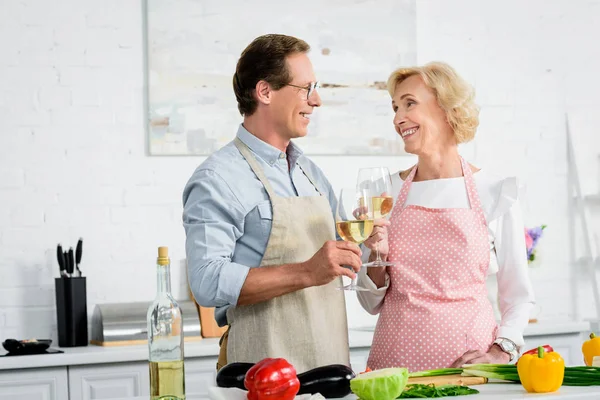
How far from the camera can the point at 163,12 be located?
380cm

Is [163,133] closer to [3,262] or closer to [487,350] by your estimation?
[3,262]

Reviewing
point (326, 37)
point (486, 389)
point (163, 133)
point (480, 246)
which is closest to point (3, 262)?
point (163, 133)

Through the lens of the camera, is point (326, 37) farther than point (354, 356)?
Yes

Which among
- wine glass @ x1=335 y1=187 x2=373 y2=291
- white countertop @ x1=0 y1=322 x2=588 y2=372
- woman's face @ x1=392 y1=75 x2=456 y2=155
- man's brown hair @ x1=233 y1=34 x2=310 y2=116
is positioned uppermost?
man's brown hair @ x1=233 y1=34 x2=310 y2=116

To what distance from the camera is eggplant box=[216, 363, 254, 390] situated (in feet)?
6.06

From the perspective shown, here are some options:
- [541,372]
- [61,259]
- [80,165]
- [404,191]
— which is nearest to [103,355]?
[61,259]

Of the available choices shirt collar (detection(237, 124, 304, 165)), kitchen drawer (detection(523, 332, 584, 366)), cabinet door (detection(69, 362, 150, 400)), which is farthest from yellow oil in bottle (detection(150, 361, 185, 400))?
kitchen drawer (detection(523, 332, 584, 366))

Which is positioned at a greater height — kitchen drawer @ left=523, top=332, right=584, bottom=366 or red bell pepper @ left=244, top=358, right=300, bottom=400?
red bell pepper @ left=244, top=358, right=300, bottom=400

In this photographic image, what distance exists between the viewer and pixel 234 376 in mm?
1854

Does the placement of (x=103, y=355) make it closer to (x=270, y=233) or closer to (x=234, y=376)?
(x=270, y=233)

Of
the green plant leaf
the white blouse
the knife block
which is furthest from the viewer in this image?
the knife block

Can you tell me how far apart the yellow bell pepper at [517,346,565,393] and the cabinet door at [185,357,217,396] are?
1.63m

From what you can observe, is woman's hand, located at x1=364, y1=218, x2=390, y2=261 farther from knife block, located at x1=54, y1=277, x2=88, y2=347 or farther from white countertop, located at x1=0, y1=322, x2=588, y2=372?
knife block, located at x1=54, y1=277, x2=88, y2=347

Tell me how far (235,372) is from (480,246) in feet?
3.03
